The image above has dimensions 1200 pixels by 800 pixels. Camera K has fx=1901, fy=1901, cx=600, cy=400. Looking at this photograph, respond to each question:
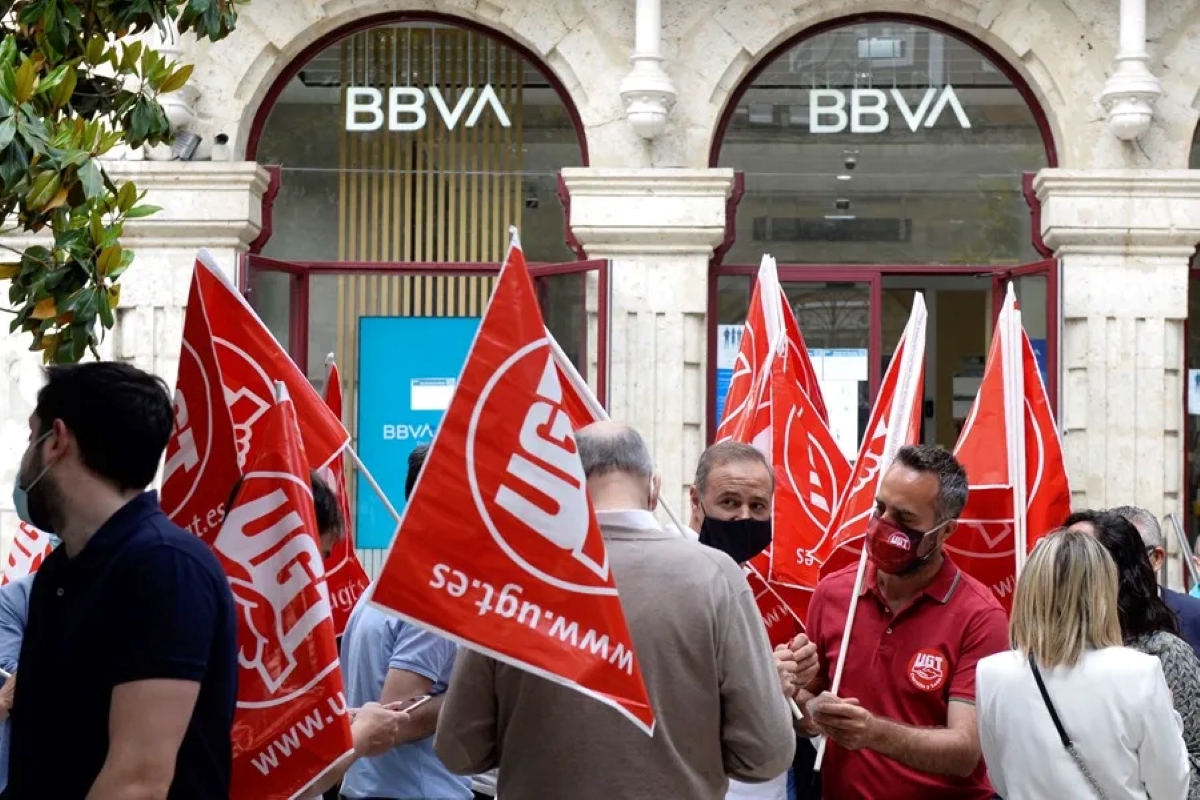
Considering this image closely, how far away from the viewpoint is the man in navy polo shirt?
3.42m

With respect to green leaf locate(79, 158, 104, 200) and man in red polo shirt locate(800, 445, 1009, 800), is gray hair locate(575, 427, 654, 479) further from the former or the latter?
green leaf locate(79, 158, 104, 200)

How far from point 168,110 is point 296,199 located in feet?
3.57

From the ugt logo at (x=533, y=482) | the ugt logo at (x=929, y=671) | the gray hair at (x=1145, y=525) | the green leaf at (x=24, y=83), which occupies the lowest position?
the ugt logo at (x=929, y=671)

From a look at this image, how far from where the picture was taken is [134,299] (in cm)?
1200

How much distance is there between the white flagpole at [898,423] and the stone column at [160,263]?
539 centimetres

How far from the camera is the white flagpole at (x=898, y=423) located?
5.28 metres

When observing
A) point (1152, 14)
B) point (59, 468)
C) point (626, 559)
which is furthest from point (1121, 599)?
point (1152, 14)

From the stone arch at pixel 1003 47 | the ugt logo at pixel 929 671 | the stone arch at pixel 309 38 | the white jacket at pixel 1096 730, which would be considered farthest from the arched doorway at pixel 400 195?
the white jacket at pixel 1096 730

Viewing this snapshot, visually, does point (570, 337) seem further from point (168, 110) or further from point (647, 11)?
point (168, 110)

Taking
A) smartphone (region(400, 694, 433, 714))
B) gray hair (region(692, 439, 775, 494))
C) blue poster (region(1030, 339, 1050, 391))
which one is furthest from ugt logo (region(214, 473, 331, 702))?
blue poster (region(1030, 339, 1050, 391))

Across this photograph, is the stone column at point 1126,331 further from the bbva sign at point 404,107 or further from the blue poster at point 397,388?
the blue poster at point 397,388

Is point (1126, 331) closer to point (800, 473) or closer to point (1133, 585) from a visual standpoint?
point (800, 473)

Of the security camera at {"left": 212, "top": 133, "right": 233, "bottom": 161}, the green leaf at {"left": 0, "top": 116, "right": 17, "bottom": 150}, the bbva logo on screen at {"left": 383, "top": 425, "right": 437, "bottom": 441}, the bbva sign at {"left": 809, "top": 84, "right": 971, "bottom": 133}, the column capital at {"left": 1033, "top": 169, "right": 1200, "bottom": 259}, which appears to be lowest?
the bbva logo on screen at {"left": 383, "top": 425, "right": 437, "bottom": 441}

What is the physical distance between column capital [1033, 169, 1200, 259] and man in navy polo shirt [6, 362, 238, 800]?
9.01 metres
